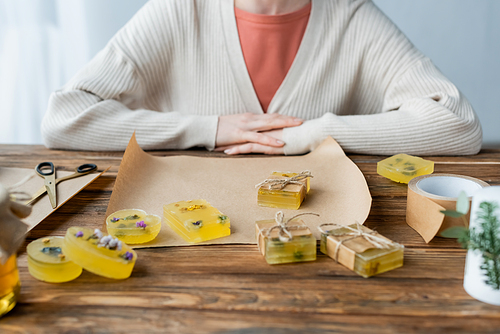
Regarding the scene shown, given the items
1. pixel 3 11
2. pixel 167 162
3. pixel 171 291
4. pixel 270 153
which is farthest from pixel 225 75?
pixel 3 11

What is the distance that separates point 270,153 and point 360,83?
0.55 meters

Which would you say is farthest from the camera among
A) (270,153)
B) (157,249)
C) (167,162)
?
(270,153)

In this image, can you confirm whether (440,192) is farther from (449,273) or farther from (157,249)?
(157,249)

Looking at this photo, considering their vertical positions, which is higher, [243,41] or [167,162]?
[243,41]

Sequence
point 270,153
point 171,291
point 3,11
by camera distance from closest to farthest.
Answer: point 171,291, point 270,153, point 3,11

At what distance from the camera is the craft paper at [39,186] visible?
2.48ft

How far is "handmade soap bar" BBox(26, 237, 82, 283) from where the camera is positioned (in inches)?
22.1

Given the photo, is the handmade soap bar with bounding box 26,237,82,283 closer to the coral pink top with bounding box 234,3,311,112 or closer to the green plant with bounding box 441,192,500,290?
the green plant with bounding box 441,192,500,290

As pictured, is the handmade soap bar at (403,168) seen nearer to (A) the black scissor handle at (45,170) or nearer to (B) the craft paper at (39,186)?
(B) the craft paper at (39,186)

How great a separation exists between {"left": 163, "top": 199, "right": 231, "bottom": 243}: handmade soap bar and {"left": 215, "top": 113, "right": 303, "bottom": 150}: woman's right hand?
50 centimetres

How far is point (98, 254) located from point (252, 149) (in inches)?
26.5

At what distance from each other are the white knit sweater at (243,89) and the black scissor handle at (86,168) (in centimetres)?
23

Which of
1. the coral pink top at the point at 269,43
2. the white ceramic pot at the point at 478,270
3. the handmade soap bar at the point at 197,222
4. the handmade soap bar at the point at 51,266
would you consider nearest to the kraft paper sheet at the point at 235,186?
the handmade soap bar at the point at 197,222

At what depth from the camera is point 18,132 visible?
2760mm
